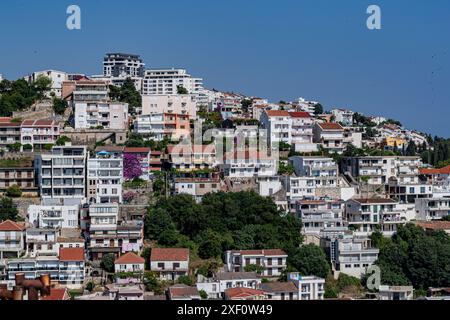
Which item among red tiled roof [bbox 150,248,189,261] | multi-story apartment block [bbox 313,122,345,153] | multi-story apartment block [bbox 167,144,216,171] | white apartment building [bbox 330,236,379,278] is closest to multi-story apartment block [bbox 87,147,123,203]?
multi-story apartment block [bbox 167,144,216,171]

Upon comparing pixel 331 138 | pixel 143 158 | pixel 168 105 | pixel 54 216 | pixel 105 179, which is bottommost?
pixel 54 216

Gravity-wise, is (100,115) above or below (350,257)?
above

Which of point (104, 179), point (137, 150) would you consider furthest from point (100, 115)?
point (104, 179)

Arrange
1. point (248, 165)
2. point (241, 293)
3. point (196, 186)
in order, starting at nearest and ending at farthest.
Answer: point (241, 293), point (196, 186), point (248, 165)

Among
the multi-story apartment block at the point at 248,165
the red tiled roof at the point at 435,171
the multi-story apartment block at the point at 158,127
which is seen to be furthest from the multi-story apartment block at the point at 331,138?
the multi-story apartment block at the point at 158,127

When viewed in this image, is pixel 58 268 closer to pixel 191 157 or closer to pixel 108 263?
pixel 108 263
